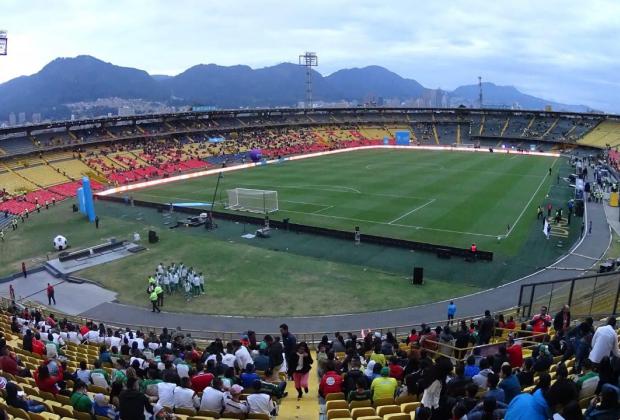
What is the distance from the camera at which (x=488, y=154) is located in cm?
8344

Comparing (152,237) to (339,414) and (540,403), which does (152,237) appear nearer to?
(339,414)

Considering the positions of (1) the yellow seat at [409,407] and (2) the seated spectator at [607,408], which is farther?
(1) the yellow seat at [409,407]

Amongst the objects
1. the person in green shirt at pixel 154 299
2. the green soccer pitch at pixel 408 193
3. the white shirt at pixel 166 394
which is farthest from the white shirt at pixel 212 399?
the green soccer pitch at pixel 408 193

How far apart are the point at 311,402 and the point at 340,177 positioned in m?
49.7

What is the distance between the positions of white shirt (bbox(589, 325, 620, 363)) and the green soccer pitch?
2430 cm

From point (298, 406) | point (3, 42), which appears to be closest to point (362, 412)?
point (298, 406)

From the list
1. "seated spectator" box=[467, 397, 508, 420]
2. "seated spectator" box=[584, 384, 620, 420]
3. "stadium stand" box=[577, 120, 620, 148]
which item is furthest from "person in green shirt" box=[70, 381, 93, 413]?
"stadium stand" box=[577, 120, 620, 148]

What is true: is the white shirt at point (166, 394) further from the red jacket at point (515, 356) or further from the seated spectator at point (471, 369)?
the red jacket at point (515, 356)

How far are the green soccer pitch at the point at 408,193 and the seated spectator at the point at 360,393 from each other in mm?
24848

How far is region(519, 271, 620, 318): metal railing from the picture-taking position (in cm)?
1553

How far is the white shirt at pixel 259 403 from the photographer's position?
982 cm

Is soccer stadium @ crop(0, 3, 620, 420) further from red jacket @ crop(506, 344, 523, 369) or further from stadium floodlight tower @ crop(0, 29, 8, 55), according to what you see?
stadium floodlight tower @ crop(0, 29, 8, 55)

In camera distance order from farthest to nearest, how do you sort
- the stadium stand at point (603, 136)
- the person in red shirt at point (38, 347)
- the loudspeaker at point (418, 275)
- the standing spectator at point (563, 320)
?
the stadium stand at point (603, 136) → the loudspeaker at point (418, 275) → the person in red shirt at point (38, 347) → the standing spectator at point (563, 320)

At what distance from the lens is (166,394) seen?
10148 millimetres
